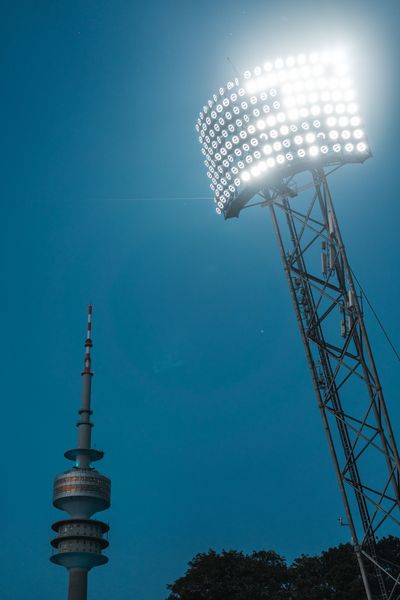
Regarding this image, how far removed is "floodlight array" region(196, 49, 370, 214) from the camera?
25031mm

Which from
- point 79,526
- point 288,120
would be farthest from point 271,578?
point 288,120

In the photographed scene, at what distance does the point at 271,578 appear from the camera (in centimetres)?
5844

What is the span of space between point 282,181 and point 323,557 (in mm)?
46499

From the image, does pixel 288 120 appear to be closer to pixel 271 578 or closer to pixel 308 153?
pixel 308 153

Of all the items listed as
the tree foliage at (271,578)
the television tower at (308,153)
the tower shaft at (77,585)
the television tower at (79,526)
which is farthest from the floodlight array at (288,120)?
the tower shaft at (77,585)

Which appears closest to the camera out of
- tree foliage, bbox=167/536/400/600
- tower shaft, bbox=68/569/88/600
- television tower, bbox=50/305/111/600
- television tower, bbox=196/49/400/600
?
television tower, bbox=196/49/400/600

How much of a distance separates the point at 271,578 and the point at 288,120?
4532cm

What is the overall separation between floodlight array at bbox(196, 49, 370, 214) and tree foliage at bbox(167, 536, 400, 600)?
4215 cm

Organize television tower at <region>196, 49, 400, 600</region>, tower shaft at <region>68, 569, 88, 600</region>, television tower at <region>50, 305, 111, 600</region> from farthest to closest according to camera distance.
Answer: television tower at <region>50, 305, 111, 600</region>, tower shaft at <region>68, 569, 88, 600</region>, television tower at <region>196, 49, 400, 600</region>

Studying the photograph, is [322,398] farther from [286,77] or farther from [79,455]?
[79,455]

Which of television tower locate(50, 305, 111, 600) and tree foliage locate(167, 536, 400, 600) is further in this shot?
television tower locate(50, 305, 111, 600)

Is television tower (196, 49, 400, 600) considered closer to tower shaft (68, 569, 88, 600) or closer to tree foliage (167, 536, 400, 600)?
tree foliage (167, 536, 400, 600)

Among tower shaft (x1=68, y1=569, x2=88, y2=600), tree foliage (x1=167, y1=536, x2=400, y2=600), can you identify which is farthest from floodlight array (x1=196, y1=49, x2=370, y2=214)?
tower shaft (x1=68, y1=569, x2=88, y2=600)

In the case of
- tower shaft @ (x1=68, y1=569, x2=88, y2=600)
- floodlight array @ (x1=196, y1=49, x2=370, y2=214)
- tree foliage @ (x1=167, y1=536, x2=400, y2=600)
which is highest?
tower shaft @ (x1=68, y1=569, x2=88, y2=600)
